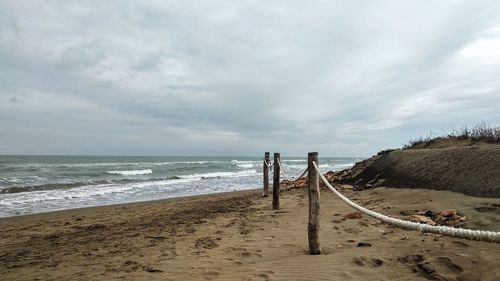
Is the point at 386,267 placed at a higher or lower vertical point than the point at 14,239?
higher

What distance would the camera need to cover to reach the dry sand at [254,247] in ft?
13.2

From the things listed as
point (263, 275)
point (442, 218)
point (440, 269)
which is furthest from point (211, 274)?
point (442, 218)

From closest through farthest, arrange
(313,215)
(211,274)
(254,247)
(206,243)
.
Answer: (211,274) → (313,215) → (254,247) → (206,243)

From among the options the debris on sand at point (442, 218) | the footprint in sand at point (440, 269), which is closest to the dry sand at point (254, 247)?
the footprint in sand at point (440, 269)

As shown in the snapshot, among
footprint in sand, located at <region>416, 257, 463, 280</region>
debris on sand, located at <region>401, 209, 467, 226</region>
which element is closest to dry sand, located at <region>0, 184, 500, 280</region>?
footprint in sand, located at <region>416, 257, 463, 280</region>

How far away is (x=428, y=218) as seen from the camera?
236 inches

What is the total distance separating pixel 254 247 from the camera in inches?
214

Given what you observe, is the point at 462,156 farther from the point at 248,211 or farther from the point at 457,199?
the point at 248,211

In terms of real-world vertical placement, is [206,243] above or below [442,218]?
below

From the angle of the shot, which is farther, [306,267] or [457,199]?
[457,199]

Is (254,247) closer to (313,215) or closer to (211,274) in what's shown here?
(313,215)

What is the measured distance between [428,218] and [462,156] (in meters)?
3.63

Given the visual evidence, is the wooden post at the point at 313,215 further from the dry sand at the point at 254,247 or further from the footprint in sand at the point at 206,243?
the footprint in sand at the point at 206,243

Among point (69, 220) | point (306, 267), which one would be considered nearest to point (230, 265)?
point (306, 267)
